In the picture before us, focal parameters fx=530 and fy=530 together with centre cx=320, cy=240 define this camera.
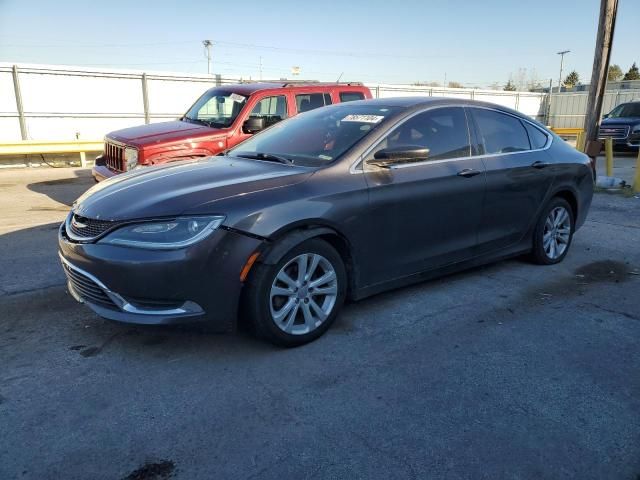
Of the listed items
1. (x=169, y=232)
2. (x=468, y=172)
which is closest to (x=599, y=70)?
(x=468, y=172)

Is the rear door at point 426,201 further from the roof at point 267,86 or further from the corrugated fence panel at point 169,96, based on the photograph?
the corrugated fence panel at point 169,96

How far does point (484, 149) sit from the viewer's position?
4.75 meters

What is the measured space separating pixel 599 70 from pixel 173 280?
34.9 ft

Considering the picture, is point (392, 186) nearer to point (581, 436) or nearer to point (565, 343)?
point (565, 343)

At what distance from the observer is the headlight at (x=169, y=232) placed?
123 inches

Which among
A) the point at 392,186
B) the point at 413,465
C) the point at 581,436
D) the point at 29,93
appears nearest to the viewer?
the point at 413,465

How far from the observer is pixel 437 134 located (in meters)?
4.45

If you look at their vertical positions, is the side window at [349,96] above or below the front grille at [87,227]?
above

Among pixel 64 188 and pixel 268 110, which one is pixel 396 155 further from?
pixel 64 188

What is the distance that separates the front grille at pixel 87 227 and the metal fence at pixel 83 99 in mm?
12969

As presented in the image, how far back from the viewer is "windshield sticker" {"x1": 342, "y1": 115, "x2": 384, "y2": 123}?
13.8 ft

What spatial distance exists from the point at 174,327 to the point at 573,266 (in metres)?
4.25

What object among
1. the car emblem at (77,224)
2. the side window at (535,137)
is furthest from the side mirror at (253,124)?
the car emblem at (77,224)

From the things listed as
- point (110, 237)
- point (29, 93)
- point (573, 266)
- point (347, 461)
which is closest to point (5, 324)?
point (110, 237)
